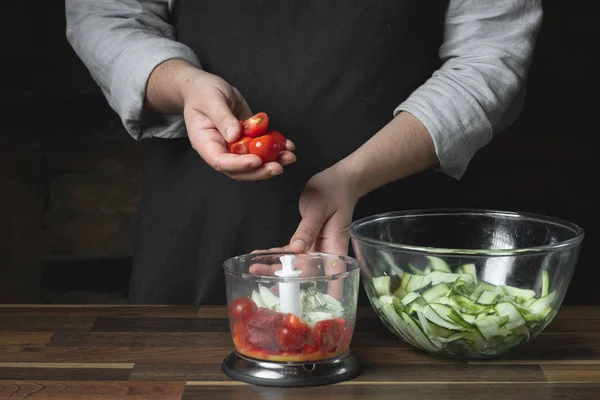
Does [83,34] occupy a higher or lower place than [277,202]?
higher

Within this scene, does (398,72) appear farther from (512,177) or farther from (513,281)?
Answer: (512,177)

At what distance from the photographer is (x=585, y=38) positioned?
234 cm

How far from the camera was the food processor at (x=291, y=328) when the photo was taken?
3.39ft

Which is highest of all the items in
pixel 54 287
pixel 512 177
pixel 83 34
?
pixel 83 34

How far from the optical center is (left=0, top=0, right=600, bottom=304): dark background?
234 centimetres

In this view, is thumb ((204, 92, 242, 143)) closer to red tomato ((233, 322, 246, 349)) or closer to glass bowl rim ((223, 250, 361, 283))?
glass bowl rim ((223, 250, 361, 283))

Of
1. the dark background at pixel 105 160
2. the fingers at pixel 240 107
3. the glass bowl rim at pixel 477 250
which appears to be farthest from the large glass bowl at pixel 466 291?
the dark background at pixel 105 160

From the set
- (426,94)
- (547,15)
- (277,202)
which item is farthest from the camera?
(547,15)

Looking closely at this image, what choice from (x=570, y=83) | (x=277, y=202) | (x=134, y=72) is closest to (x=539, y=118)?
(x=570, y=83)

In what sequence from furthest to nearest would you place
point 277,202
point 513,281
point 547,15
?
1. point 547,15
2. point 277,202
3. point 513,281

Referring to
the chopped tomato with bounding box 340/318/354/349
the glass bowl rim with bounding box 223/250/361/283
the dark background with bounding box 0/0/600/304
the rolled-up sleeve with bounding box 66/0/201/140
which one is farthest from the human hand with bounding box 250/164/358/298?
the dark background with bounding box 0/0/600/304

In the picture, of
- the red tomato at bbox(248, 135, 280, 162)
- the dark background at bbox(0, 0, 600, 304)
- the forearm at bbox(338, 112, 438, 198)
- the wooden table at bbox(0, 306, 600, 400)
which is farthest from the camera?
the dark background at bbox(0, 0, 600, 304)

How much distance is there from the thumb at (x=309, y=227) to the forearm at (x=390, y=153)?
111 millimetres

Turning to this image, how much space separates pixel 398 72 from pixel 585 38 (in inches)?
36.5
